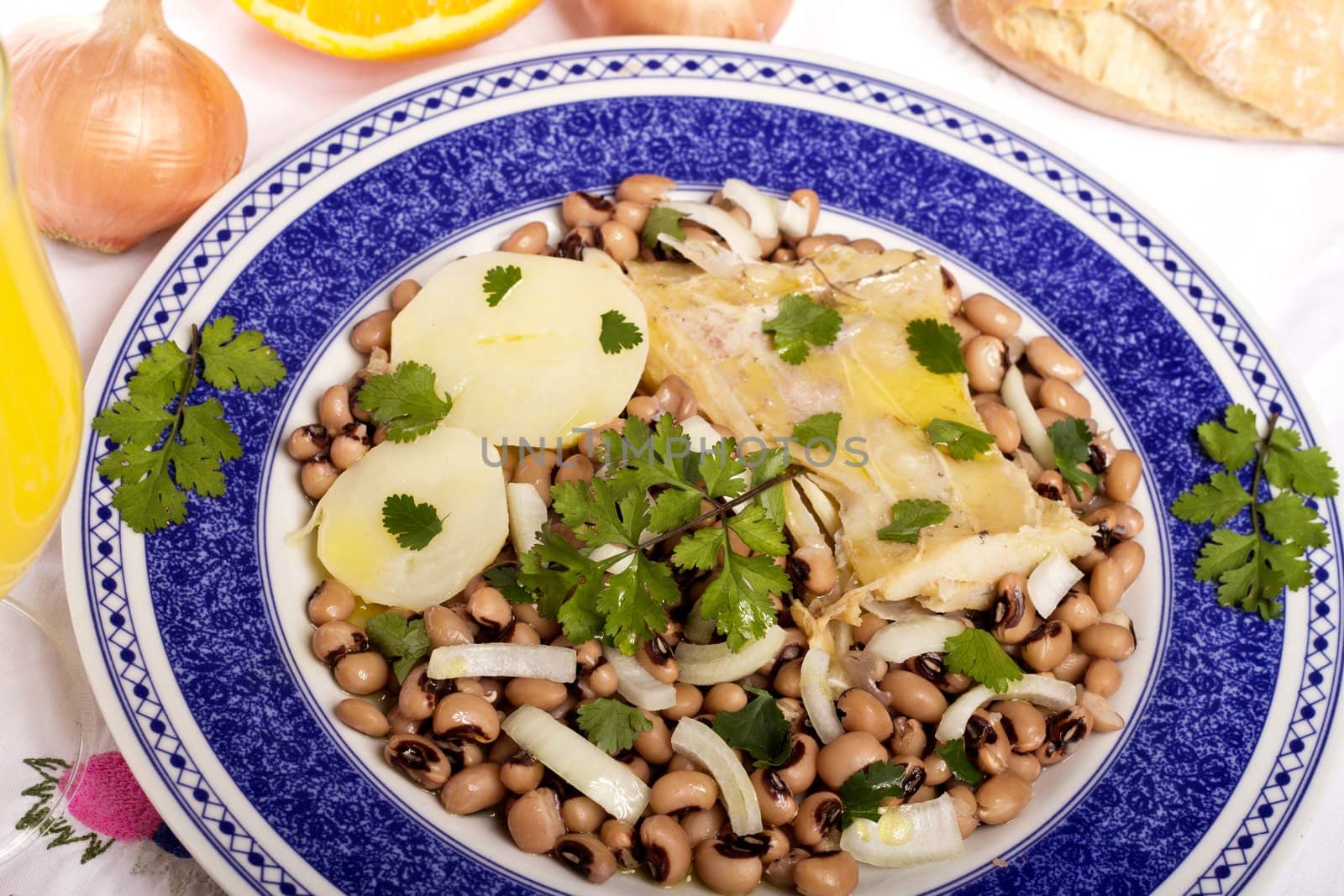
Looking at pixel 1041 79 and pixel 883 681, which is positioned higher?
pixel 1041 79

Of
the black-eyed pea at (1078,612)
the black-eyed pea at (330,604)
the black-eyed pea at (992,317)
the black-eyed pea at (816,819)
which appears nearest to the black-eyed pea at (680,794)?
the black-eyed pea at (816,819)

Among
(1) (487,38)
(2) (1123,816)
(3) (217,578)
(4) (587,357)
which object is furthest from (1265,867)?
(1) (487,38)

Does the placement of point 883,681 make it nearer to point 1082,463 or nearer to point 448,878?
point 1082,463

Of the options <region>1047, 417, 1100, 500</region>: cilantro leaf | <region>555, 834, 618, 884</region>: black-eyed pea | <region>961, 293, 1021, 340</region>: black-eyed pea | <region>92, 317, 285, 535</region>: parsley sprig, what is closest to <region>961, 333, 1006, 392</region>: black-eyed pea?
<region>961, 293, 1021, 340</region>: black-eyed pea

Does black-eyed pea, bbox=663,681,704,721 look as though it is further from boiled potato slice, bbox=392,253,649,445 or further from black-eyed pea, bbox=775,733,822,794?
boiled potato slice, bbox=392,253,649,445

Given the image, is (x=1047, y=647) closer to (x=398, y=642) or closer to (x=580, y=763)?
(x=580, y=763)

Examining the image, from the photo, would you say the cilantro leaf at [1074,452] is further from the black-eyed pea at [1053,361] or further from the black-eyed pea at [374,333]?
the black-eyed pea at [374,333]
